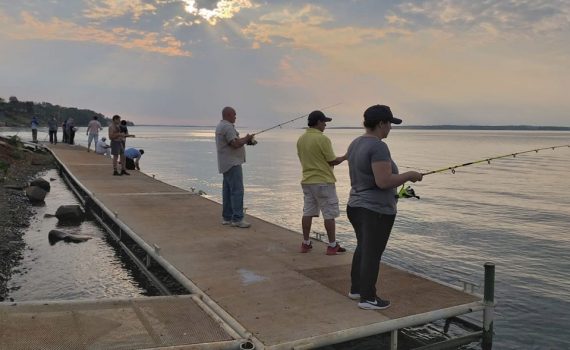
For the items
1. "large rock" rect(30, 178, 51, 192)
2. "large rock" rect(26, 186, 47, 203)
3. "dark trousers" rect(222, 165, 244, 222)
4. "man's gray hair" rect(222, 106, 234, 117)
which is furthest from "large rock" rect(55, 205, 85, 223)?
"man's gray hair" rect(222, 106, 234, 117)

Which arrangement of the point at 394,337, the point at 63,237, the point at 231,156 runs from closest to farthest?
the point at 394,337, the point at 231,156, the point at 63,237

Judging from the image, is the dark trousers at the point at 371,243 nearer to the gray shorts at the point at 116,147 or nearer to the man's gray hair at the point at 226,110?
the man's gray hair at the point at 226,110

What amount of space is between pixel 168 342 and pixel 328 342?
4.54ft

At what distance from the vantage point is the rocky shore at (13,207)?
8320mm

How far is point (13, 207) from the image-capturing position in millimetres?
12812

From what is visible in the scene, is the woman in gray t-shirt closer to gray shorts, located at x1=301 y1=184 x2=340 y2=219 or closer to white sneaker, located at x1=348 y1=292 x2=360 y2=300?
white sneaker, located at x1=348 y1=292 x2=360 y2=300

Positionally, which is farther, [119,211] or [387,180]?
[119,211]

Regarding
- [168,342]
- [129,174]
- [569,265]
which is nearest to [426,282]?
[168,342]

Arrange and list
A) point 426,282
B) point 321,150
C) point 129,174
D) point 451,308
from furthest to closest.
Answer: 1. point 129,174
2. point 321,150
3. point 426,282
4. point 451,308

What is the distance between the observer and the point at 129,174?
55.6ft

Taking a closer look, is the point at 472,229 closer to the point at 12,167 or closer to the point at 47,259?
the point at 47,259

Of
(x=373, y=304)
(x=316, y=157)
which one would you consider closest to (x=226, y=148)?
(x=316, y=157)

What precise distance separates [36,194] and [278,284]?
1160cm

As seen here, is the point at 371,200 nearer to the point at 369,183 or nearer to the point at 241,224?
the point at 369,183
